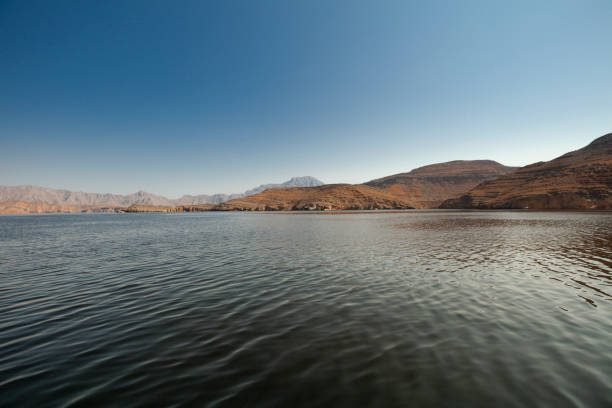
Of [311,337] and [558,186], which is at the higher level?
[558,186]

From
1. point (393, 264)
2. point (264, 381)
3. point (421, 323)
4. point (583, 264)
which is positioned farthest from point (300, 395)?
point (583, 264)

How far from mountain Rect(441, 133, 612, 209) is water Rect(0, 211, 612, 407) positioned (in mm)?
133598

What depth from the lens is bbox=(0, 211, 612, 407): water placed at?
533cm

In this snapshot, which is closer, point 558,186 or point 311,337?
point 311,337

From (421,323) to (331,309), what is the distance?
3.28 m

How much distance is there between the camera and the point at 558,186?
12112 centimetres

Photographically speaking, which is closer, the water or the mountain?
the water

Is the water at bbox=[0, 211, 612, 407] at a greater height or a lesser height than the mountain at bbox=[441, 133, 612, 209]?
lesser

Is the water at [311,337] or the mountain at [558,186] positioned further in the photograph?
the mountain at [558,186]

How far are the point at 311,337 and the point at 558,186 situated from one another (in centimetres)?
16725

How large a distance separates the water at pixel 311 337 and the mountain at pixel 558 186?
13360 cm

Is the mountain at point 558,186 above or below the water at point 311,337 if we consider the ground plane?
above

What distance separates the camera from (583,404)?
4.91 metres

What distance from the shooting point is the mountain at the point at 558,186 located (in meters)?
106
